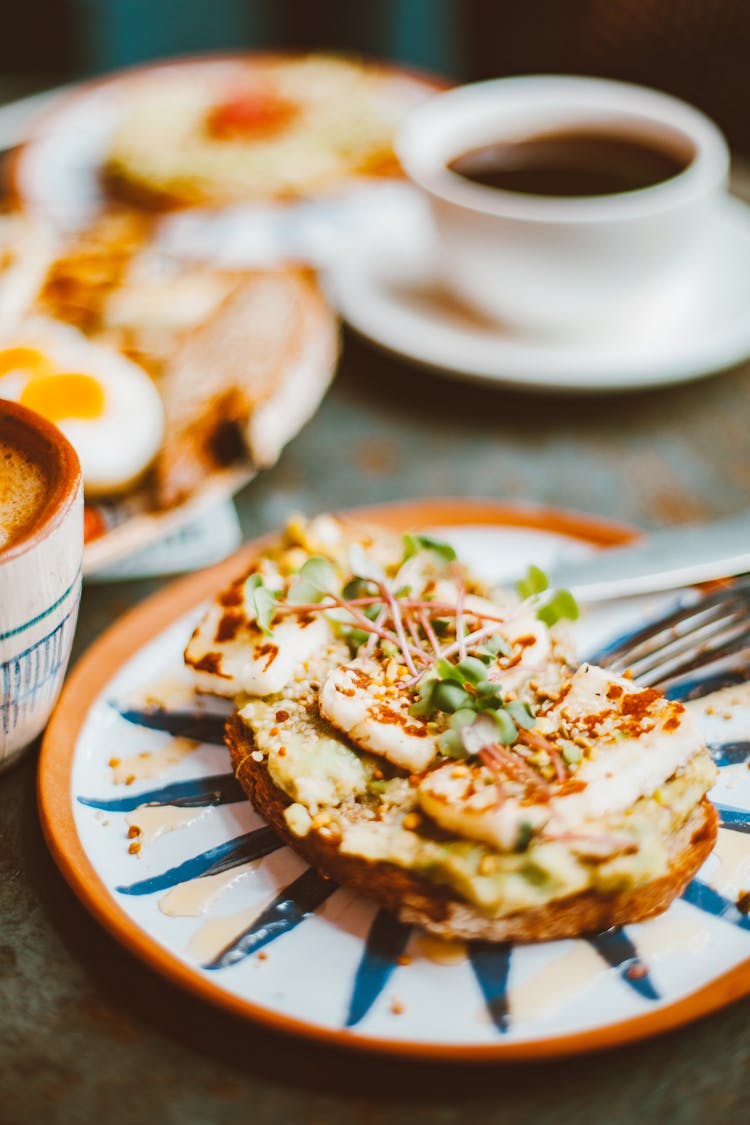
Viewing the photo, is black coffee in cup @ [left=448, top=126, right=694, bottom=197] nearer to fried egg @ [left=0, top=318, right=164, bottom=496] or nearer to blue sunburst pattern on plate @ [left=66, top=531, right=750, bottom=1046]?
fried egg @ [left=0, top=318, right=164, bottom=496]

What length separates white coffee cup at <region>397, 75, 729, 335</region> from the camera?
239 centimetres

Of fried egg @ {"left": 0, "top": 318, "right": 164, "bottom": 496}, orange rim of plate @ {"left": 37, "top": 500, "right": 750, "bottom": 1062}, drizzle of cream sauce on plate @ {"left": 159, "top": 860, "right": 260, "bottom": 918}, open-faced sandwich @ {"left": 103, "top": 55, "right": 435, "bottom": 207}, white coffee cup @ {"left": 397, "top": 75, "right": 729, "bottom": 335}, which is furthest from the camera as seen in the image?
open-faced sandwich @ {"left": 103, "top": 55, "right": 435, "bottom": 207}

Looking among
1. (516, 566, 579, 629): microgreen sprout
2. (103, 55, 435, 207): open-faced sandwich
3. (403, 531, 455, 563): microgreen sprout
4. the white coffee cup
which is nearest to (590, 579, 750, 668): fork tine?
(516, 566, 579, 629): microgreen sprout

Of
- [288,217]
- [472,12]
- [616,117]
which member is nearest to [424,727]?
[616,117]

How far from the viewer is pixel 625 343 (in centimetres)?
262

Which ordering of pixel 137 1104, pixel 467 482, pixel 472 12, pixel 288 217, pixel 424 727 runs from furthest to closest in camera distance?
pixel 472 12, pixel 288 217, pixel 467 482, pixel 424 727, pixel 137 1104

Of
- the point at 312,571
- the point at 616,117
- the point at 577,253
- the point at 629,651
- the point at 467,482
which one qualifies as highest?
the point at 616,117

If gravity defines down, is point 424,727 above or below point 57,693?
above

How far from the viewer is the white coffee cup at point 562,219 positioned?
239cm

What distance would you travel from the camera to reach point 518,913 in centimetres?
117

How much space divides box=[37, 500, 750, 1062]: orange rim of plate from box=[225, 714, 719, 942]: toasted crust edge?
12 centimetres

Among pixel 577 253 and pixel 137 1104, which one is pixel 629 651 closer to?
pixel 137 1104

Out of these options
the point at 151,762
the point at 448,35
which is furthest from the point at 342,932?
the point at 448,35

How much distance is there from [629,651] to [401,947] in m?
0.65
